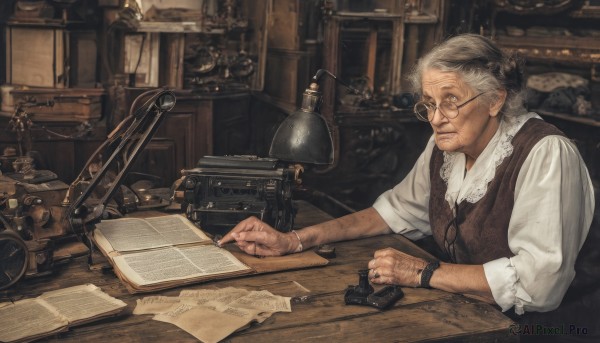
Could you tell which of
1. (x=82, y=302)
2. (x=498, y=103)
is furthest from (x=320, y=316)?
(x=498, y=103)

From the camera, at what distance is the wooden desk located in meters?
2.08

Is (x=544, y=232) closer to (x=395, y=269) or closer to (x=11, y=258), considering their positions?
(x=395, y=269)

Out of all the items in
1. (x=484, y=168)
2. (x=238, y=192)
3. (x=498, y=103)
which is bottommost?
(x=238, y=192)

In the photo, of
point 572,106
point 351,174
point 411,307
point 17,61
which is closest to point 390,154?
point 351,174

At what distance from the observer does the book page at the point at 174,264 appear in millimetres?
2395

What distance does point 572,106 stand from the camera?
567 cm

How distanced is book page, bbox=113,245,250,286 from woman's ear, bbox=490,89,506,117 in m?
1.03

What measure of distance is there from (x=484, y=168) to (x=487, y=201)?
0.12 metres

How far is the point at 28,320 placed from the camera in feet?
6.84

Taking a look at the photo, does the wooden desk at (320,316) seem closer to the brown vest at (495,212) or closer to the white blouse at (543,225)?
the white blouse at (543,225)

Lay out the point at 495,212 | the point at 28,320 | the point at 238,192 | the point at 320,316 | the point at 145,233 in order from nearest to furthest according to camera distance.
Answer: the point at 28,320 → the point at 320,316 → the point at 495,212 → the point at 145,233 → the point at 238,192

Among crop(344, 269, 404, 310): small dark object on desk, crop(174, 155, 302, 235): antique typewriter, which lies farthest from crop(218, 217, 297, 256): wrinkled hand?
crop(344, 269, 404, 310): small dark object on desk

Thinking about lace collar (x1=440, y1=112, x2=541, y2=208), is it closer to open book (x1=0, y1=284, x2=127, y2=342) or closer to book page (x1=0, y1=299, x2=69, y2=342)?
open book (x1=0, y1=284, x2=127, y2=342)

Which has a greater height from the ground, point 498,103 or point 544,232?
point 498,103
